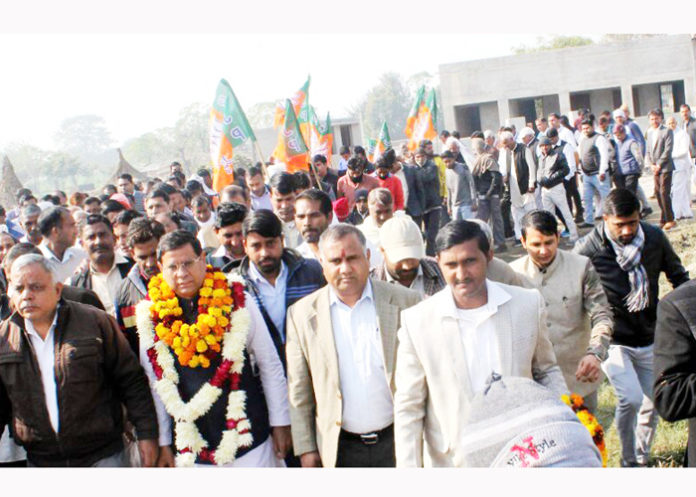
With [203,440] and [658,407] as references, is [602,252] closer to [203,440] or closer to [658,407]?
[658,407]

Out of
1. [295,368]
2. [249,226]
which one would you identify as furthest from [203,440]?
[249,226]

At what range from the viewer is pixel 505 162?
11.8m

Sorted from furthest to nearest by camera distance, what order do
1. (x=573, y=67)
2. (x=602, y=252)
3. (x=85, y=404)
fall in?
1. (x=573, y=67)
2. (x=602, y=252)
3. (x=85, y=404)

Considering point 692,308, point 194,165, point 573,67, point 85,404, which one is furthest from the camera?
point 194,165

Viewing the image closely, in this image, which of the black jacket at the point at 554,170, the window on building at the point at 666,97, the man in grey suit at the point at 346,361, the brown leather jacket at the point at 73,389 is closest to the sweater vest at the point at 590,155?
the black jacket at the point at 554,170

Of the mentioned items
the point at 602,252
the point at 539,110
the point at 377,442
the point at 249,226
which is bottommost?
the point at 377,442

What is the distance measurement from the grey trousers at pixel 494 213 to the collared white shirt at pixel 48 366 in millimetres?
8892

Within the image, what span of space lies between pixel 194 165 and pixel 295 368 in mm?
52685

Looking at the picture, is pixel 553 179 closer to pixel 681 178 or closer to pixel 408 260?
pixel 681 178

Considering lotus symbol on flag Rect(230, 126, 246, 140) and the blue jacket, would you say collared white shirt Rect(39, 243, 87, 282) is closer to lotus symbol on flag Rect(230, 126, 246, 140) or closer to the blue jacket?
the blue jacket

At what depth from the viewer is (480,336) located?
2.85 m

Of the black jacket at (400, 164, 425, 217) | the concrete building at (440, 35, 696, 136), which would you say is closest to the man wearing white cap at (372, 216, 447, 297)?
the black jacket at (400, 164, 425, 217)

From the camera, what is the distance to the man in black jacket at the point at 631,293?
4.19m

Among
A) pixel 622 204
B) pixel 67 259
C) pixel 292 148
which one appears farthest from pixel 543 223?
pixel 292 148
